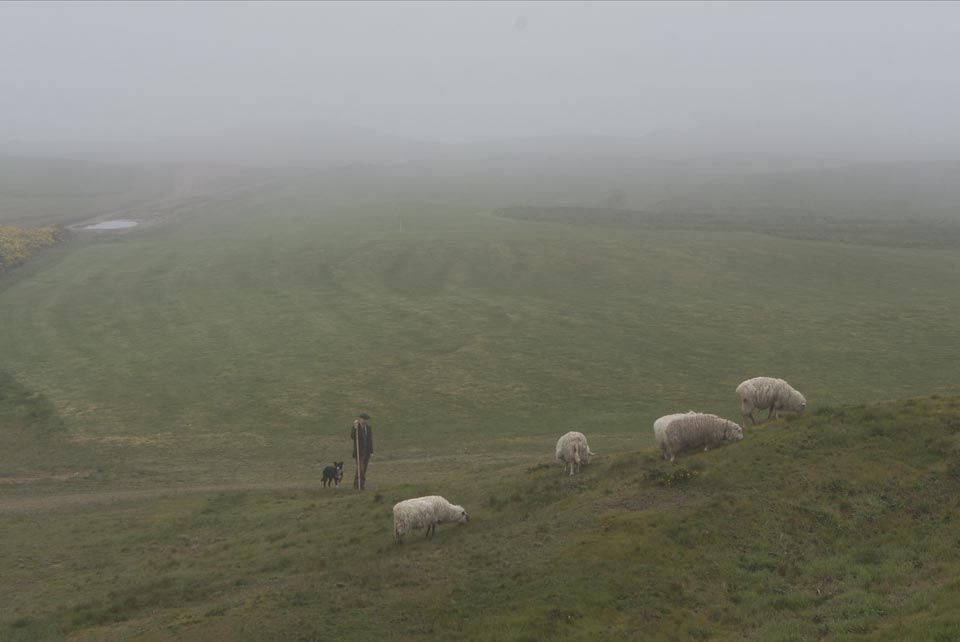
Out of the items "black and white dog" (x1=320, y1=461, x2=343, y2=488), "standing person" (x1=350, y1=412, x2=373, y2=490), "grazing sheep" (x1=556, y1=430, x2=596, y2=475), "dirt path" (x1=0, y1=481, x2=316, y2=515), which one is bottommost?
"dirt path" (x1=0, y1=481, x2=316, y2=515)

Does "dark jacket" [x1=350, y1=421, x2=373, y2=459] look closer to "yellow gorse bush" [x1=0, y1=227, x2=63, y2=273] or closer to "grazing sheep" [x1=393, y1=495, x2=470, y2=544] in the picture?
"grazing sheep" [x1=393, y1=495, x2=470, y2=544]

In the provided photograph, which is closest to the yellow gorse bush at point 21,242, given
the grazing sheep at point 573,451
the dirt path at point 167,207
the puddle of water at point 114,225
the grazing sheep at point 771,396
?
the dirt path at point 167,207

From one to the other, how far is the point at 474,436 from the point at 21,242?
81563 mm

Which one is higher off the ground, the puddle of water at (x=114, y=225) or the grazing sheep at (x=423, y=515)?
the grazing sheep at (x=423, y=515)

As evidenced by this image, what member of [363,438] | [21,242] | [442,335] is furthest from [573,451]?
[21,242]

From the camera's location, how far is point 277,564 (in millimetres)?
17359

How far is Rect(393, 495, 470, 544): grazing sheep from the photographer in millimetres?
17656

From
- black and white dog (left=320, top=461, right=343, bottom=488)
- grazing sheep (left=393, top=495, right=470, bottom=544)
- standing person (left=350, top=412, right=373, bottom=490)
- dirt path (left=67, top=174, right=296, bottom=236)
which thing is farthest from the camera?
dirt path (left=67, top=174, right=296, bottom=236)

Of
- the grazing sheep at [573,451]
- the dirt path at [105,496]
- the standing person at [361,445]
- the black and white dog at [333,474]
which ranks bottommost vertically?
the dirt path at [105,496]

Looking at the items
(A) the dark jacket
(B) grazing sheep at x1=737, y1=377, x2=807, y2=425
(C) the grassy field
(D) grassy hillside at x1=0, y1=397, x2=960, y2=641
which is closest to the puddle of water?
(C) the grassy field

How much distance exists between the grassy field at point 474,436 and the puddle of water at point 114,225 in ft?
81.0

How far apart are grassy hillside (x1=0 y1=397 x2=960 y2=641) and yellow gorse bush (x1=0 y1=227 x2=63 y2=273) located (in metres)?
74.0

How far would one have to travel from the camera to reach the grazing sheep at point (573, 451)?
2084 centimetres

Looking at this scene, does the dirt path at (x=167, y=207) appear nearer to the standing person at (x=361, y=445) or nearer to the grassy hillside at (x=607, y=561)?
the standing person at (x=361, y=445)
